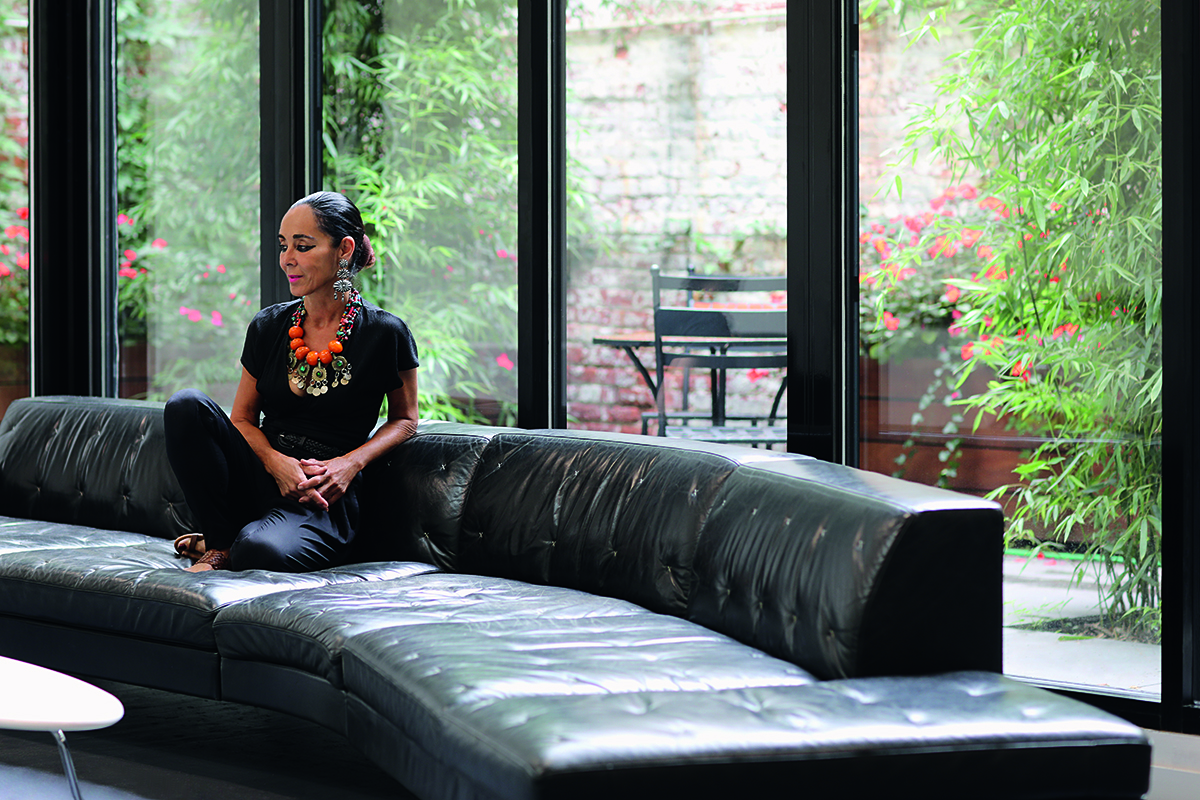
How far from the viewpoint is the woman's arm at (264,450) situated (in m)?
3.13

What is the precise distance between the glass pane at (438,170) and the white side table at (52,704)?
1.95m

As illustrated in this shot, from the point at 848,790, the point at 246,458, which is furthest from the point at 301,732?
the point at 848,790

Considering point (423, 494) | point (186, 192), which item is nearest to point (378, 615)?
point (423, 494)

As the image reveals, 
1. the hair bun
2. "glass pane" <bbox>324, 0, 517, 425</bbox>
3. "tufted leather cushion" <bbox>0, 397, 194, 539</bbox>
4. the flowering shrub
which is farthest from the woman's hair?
the flowering shrub

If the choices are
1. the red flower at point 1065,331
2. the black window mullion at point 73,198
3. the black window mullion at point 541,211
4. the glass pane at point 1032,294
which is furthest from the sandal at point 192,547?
the red flower at point 1065,331

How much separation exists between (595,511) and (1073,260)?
1.34 metres

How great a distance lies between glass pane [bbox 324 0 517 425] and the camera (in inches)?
158

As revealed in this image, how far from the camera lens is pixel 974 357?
312 cm

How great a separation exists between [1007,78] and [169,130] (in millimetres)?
3311

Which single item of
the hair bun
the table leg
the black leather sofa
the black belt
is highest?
the hair bun

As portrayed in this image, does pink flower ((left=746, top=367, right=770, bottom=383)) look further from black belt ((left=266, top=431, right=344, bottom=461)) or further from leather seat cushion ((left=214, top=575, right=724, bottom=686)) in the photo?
black belt ((left=266, top=431, right=344, bottom=461))

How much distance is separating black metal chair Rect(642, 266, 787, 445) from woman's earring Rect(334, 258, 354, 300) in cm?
94

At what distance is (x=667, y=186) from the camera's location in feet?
11.9

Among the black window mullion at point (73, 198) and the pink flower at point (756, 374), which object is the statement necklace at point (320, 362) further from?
the black window mullion at point (73, 198)
